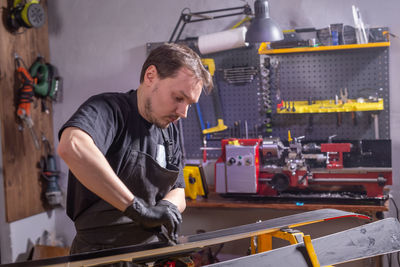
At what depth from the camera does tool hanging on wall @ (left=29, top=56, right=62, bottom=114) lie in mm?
3348

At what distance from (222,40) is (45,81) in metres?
1.46

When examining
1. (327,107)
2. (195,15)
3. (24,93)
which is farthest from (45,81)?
(327,107)

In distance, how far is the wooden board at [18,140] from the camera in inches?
122

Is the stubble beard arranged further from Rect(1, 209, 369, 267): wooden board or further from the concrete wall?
the concrete wall

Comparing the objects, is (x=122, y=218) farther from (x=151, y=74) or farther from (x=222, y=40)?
(x=222, y=40)

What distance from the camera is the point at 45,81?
11.2ft

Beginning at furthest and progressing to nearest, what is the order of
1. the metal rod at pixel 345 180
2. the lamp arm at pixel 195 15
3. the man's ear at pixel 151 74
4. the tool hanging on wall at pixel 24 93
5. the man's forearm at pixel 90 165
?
the tool hanging on wall at pixel 24 93 < the lamp arm at pixel 195 15 < the metal rod at pixel 345 180 < the man's ear at pixel 151 74 < the man's forearm at pixel 90 165

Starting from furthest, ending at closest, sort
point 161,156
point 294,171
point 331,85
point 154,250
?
point 331,85
point 294,171
point 161,156
point 154,250

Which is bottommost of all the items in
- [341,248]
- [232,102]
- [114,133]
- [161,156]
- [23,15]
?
[341,248]

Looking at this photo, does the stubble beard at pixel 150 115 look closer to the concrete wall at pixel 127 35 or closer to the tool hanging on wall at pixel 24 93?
the concrete wall at pixel 127 35

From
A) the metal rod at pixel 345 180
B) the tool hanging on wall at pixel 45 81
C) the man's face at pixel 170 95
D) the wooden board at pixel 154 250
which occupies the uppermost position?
the tool hanging on wall at pixel 45 81

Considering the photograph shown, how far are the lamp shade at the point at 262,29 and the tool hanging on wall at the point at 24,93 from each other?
168 cm

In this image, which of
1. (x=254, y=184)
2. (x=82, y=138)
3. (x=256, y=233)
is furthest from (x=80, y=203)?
(x=254, y=184)

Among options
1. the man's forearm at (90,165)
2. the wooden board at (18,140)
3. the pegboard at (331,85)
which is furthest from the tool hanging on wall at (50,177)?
the man's forearm at (90,165)
